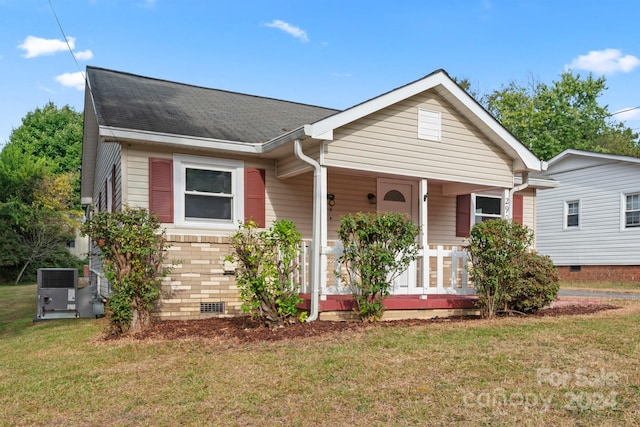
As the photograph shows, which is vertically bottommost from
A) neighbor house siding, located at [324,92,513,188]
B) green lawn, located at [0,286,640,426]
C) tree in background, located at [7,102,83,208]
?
green lawn, located at [0,286,640,426]

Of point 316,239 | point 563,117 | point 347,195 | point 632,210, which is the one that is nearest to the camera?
point 316,239

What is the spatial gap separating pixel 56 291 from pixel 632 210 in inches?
662

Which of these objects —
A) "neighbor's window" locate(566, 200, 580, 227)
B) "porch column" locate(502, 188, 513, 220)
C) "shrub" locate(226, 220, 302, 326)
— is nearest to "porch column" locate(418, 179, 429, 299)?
"porch column" locate(502, 188, 513, 220)

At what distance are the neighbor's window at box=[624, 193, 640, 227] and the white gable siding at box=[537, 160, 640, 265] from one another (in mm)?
203

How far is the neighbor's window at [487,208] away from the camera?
12.4m

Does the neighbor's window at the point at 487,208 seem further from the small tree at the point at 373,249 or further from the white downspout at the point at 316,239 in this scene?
the white downspout at the point at 316,239

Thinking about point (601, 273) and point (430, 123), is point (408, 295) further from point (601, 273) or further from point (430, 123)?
point (601, 273)

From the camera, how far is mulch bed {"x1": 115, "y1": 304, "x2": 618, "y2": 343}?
274 inches

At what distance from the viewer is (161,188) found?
345 inches

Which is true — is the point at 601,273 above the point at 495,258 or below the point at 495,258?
below

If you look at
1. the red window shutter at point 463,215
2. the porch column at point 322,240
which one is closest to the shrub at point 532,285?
the porch column at point 322,240

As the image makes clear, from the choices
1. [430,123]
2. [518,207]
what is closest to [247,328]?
[430,123]

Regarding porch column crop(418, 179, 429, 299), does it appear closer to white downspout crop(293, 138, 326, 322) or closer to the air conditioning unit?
white downspout crop(293, 138, 326, 322)

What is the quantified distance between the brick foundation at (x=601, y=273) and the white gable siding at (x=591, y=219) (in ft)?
0.61
